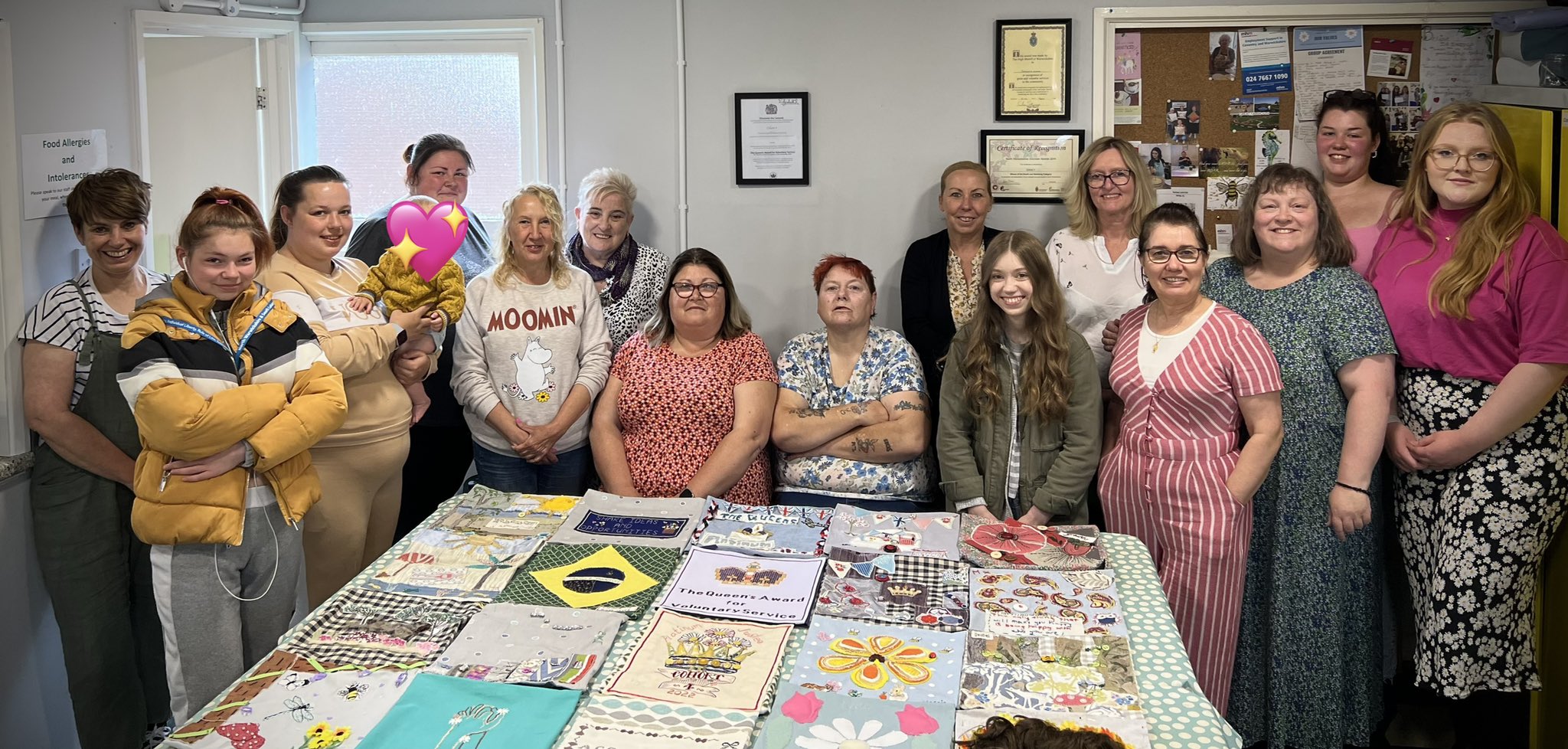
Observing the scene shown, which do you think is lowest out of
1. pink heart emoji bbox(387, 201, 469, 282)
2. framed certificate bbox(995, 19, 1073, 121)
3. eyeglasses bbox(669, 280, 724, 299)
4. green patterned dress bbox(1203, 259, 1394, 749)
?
green patterned dress bbox(1203, 259, 1394, 749)

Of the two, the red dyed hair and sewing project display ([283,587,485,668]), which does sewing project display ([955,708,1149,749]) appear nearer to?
sewing project display ([283,587,485,668])

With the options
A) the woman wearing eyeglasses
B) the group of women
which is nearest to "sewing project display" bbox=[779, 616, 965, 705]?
the group of women

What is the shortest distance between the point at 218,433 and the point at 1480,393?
2.86m

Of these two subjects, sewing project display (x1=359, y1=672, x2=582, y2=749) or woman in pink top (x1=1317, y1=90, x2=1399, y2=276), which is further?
woman in pink top (x1=1317, y1=90, x2=1399, y2=276)

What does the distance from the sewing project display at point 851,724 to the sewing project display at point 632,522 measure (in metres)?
0.68

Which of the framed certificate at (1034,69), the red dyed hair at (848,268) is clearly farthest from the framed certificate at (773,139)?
the red dyed hair at (848,268)

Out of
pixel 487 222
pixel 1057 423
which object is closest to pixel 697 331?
pixel 1057 423

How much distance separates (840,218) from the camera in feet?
13.2

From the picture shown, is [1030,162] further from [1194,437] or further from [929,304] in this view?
[1194,437]

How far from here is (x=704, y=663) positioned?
1894 millimetres

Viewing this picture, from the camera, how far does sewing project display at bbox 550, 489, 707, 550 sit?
7.86ft

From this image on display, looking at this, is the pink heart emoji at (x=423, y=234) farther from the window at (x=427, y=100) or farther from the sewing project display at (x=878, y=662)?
the sewing project display at (x=878, y=662)

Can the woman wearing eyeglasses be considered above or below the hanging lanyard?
below

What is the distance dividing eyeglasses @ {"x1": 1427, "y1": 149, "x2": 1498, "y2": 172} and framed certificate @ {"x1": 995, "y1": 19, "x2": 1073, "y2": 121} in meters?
1.27
